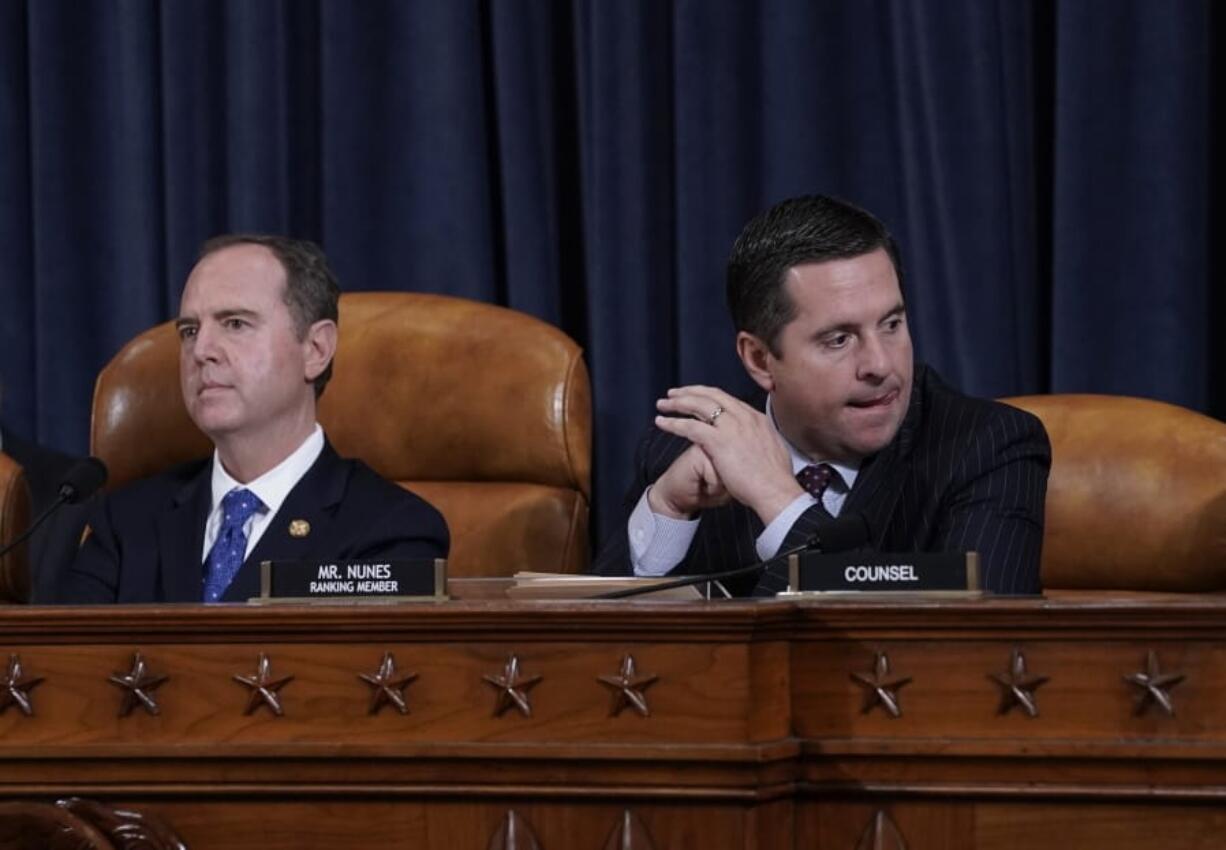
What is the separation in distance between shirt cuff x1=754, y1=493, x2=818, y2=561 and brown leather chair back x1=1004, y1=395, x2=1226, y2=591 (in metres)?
0.54

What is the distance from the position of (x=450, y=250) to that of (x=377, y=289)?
0.15 metres

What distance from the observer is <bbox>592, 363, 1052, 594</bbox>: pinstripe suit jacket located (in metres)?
2.37

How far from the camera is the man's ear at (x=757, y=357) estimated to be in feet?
8.56

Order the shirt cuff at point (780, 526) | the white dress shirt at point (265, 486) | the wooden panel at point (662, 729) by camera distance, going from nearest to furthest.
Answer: the wooden panel at point (662, 729) < the shirt cuff at point (780, 526) < the white dress shirt at point (265, 486)

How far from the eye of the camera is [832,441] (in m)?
2.53

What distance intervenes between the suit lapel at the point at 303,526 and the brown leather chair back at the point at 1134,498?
98 cm

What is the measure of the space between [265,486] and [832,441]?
2.73ft

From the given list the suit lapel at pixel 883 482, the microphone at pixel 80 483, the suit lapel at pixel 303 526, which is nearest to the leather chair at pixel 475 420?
the suit lapel at pixel 303 526

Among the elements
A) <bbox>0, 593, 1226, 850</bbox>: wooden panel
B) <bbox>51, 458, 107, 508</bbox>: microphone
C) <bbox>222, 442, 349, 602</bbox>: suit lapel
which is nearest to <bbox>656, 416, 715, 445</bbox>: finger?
<bbox>222, 442, 349, 602</bbox>: suit lapel

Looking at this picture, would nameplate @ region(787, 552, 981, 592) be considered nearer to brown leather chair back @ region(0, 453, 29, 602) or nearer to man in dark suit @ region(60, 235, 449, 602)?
man in dark suit @ region(60, 235, 449, 602)

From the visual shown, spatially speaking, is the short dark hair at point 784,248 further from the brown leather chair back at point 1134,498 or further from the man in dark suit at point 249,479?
the man in dark suit at point 249,479

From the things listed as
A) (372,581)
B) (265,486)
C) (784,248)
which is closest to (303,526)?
(265,486)

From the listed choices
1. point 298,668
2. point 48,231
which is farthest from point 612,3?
point 298,668

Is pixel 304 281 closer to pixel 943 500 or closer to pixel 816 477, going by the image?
pixel 816 477
